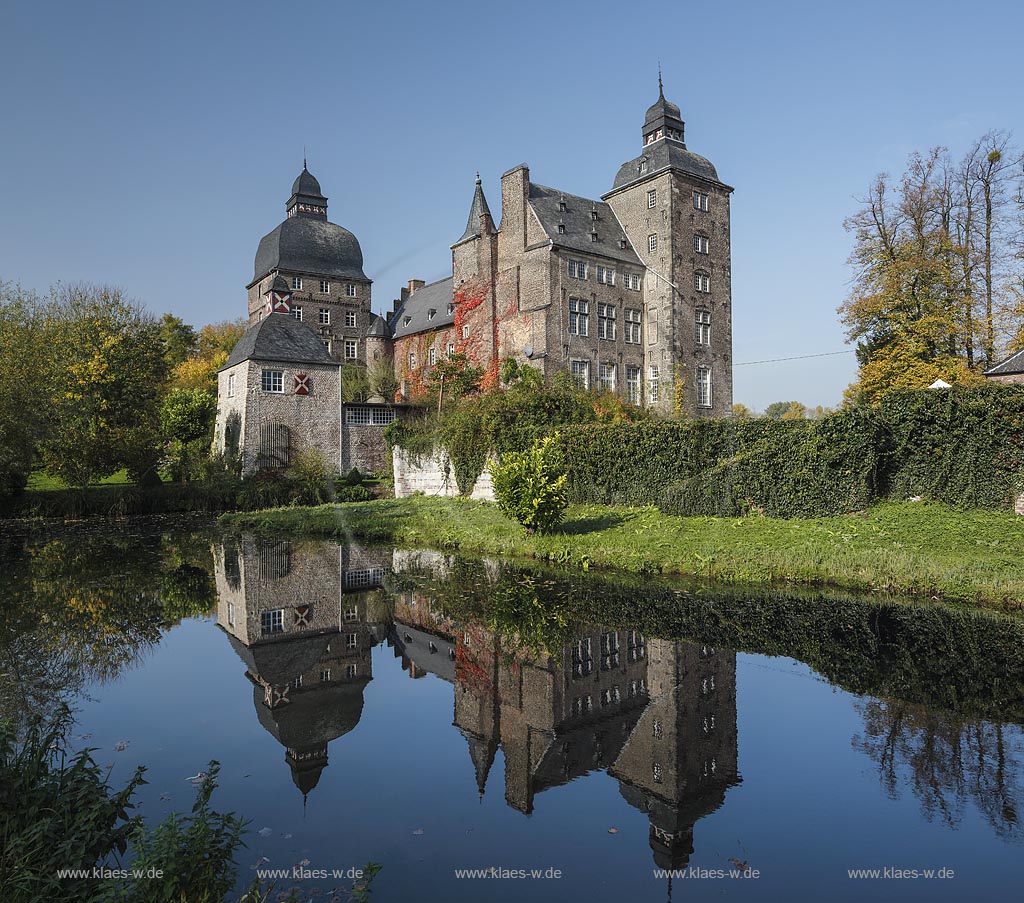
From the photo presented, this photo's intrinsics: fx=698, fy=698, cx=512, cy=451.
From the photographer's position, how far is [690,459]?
59.6 feet

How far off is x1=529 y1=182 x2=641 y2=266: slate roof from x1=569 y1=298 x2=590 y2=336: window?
2681 mm

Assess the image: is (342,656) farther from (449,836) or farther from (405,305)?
(405,305)

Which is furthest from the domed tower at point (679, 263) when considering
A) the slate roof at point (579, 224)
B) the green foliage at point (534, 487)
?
the green foliage at point (534, 487)

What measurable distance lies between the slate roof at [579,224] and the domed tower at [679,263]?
3.77 ft

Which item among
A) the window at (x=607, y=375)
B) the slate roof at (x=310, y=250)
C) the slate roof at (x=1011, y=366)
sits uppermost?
the slate roof at (x=310, y=250)

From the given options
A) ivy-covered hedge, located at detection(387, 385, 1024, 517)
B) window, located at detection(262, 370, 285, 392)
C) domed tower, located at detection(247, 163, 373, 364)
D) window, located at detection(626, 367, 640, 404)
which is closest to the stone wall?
ivy-covered hedge, located at detection(387, 385, 1024, 517)

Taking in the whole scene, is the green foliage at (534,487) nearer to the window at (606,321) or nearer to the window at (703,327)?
the window at (606,321)

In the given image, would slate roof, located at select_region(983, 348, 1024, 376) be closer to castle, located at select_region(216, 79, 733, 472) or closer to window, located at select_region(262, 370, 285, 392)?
castle, located at select_region(216, 79, 733, 472)

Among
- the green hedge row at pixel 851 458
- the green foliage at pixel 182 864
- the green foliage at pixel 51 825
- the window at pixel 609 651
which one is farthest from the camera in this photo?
the green hedge row at pixel 851 458

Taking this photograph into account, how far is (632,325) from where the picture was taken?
3925 centimetres

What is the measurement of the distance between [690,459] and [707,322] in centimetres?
2417

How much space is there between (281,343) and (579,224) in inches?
673

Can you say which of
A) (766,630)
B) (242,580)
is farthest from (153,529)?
(766,630)

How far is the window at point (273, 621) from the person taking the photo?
391 inches
